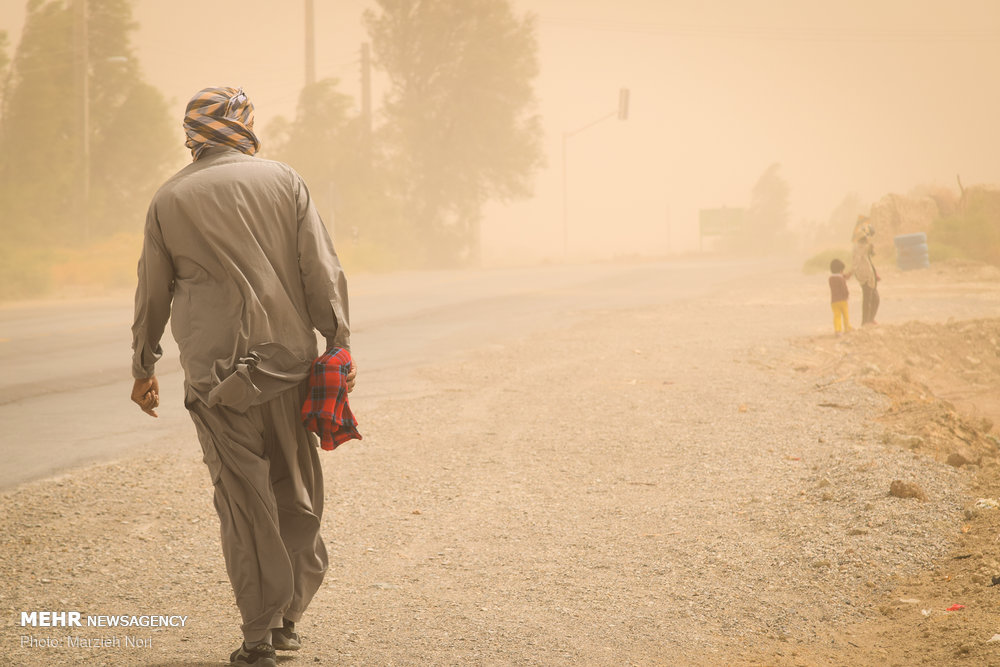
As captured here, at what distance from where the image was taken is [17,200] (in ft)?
99.2

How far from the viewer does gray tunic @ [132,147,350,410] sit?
3262 mm

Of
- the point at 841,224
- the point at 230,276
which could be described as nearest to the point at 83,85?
the point at 230,276

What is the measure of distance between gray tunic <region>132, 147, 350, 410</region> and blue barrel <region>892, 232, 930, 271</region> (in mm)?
22814

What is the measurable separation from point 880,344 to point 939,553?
317 inches

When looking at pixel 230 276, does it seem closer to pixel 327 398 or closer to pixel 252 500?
pixel 327 398

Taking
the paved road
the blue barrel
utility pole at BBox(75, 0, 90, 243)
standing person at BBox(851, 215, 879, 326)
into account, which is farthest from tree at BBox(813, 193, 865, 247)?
standing person at BBox(851, 215, 879, 326)

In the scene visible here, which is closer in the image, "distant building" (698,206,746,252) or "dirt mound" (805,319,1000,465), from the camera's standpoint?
"dirt mound" (805,319,1000,465)


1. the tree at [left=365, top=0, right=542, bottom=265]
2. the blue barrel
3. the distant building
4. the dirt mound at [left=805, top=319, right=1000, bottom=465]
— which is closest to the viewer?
the dirt mound at [left=805, top=319, right=1000, bottom=465]

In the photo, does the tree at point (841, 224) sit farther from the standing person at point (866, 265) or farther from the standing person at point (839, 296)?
the standing person at point (839, 296)

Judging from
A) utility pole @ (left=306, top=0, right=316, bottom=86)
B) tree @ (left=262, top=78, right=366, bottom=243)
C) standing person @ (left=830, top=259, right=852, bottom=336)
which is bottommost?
standing person @ (left=830, top=259, right=852, bottom=336)

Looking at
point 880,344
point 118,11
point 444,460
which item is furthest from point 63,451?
point 118,11

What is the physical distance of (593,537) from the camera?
5090mm

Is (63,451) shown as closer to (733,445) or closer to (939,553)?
(733,445)

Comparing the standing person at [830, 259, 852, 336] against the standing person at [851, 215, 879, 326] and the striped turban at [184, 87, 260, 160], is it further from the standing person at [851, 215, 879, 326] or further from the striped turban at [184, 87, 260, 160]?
the striped turban at [184, 87, 260, 160]
